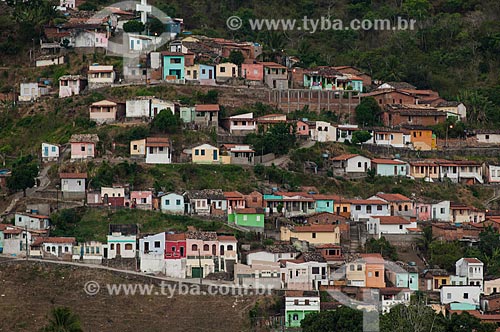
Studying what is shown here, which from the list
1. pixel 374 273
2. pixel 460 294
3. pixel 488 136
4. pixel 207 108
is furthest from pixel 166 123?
pixel 488 136

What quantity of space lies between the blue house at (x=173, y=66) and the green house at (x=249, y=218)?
42.2ft

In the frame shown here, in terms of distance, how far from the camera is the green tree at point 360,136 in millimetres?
74438

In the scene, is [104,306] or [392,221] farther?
[392,221]

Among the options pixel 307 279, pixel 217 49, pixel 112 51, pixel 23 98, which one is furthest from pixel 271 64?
pixel 307 279

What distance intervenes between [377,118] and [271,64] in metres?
→ 6.57

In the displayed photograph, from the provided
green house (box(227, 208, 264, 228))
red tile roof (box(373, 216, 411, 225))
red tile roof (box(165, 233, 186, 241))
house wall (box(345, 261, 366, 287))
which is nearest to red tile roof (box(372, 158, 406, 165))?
red tile roof (box(373, 216, 411, 225))

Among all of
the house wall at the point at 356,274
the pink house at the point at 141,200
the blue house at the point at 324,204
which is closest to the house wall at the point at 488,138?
the blue house at the point at 324,204

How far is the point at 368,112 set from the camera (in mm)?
76188

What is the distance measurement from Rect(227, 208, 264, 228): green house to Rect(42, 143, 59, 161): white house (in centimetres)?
1039

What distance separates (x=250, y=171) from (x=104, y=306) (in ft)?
42.0

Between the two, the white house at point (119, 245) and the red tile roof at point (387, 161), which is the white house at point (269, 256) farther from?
the red tile roof at point (387, 161)

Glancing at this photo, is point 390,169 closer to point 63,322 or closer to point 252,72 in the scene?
point 252,72

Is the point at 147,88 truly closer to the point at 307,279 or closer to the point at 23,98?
the point at 23,98

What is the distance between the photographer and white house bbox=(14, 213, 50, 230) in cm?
6500
